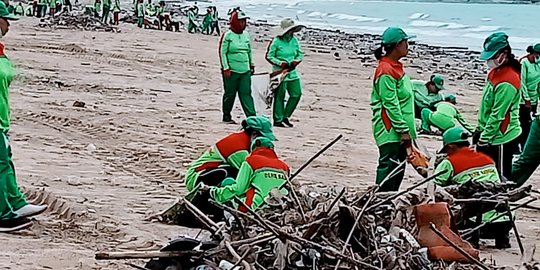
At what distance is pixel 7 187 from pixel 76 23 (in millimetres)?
26163

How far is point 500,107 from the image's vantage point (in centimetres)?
759

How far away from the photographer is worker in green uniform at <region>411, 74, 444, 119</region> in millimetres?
12812

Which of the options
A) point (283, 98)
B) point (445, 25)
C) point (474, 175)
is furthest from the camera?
point (445, 25)

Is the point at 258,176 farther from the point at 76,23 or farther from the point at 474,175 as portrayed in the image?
the point at 76,23

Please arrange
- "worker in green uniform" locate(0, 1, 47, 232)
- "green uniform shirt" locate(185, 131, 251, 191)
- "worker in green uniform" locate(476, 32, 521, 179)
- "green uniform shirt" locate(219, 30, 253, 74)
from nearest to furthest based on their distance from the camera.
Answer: "worker in green uniform" locate(0, 1, 47, 232), "green uniform shirt" locate(185, 131, 251, 191), "worker in green uniform" locate(476, 32, 521, 179), "green uniform shirt" locate(219, 30, 253, 74)

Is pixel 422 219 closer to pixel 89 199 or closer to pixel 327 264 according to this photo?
pixel 327 264

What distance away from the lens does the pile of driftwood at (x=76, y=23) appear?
30906 mm

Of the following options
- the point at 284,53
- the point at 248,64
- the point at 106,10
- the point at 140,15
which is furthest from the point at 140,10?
the point at 248,64

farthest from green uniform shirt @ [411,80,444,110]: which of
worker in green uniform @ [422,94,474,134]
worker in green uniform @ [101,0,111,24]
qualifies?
worker in green uniform @ [101,0,111,24]

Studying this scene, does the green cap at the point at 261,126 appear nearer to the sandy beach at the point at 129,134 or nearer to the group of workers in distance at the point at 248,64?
the sandy beach at the point at 129,134

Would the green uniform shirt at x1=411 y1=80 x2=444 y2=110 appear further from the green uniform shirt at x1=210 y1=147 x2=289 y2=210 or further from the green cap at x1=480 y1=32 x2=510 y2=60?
the green uniform shirt at x1=210 y1=147 x2=289 y2=210

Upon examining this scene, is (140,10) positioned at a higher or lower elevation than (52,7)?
higher

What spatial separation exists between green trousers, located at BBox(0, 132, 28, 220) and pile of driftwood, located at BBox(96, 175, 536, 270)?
198cm

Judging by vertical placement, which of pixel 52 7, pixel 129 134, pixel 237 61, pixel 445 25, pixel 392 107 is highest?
pixel 392 107
